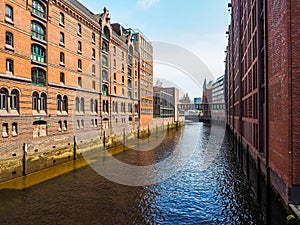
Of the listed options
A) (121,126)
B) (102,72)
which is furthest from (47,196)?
(121,126)

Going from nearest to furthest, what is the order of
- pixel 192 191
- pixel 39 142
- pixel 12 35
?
pixel 192 191 < pixel 12 35 < pixel 39 142

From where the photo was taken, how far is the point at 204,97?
152 m

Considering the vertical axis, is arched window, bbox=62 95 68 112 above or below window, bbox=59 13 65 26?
below

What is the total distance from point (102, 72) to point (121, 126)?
1015cm

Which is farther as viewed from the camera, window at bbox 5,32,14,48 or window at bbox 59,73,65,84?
window at bbox 59,73,65,84

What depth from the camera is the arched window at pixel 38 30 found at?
20.2 m

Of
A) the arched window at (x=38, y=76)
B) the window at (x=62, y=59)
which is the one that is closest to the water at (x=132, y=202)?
the arched window at (x=38, y=76)

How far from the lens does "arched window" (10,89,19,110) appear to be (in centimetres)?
1764

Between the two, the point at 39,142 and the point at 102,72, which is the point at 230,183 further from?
the point at 102,72

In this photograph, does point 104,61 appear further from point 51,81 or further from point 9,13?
point 9,13

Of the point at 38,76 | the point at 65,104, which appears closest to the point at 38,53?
the point at 38,76

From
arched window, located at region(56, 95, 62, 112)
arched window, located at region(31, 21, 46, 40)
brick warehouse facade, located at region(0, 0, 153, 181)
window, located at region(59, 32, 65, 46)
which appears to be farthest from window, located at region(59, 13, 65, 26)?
arched window, located at region(56, 95, 62, 112)

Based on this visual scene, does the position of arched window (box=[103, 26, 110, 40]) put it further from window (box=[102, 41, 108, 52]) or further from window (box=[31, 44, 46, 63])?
window (box=[31, 44, 46, 63])

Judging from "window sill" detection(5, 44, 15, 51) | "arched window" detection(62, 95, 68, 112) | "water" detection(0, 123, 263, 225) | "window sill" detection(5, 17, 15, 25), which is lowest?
"water" detection(0, 123, 263, 225)
